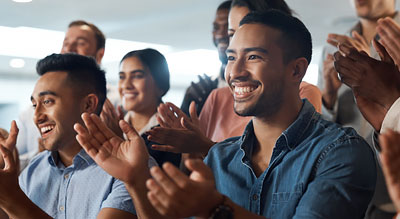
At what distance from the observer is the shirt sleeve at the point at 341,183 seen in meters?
1.15

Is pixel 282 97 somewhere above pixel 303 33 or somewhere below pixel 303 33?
below

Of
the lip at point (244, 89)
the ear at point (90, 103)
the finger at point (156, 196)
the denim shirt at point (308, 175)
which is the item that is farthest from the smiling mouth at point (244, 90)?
the ear at point (90, 103)

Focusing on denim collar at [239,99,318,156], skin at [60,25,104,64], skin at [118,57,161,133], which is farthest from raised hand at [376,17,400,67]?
skin at [60,25,104,64]

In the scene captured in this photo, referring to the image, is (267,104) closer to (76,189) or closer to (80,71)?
(76,189)

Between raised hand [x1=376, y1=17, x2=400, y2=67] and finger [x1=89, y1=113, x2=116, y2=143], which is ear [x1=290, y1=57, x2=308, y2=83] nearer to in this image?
raised hand [x1=376, y1=17, x2=400, y2=67]

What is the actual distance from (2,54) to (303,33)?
280 inches

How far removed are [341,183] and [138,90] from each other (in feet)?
4.00

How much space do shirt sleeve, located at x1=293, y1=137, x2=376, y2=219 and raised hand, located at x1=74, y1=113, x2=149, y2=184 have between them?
38 cm

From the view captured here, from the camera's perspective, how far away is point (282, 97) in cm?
138

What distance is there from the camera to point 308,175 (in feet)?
4.00

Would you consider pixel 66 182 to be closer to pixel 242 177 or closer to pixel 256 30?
pixel 242 177

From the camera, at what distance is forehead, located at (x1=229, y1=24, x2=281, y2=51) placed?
54.9 inches

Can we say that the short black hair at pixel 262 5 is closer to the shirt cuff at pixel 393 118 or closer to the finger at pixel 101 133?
the shirt cuff at pixel 393 118

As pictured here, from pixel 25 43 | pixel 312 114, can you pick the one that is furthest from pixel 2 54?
pixel 312 114
